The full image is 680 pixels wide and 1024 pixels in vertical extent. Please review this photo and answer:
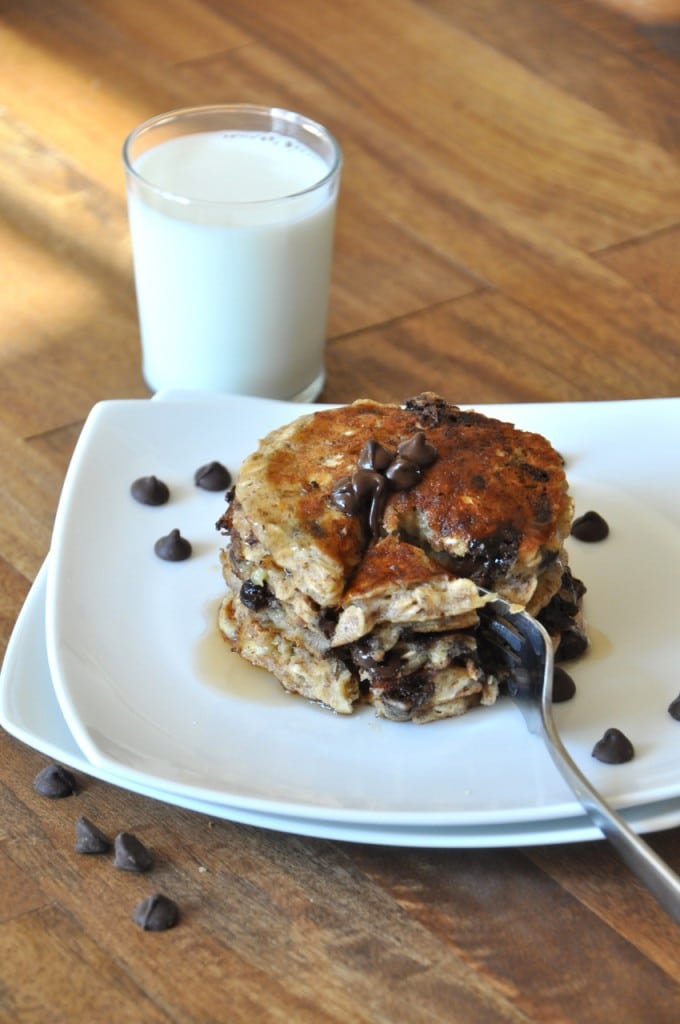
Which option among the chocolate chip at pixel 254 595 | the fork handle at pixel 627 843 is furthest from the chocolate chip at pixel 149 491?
the fork handle at pixel 627 843

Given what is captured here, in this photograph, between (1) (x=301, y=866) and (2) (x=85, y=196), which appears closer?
(1) (x=301, y=866)

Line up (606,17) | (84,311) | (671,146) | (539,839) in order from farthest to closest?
(606,17) < (671,146) < (84,311) < (539,839)

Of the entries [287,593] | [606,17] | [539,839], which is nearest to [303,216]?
[287,593]

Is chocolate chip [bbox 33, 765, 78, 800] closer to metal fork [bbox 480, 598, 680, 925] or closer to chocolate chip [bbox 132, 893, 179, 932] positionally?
chocolate chip [bbox 132, 893, 179, 932]

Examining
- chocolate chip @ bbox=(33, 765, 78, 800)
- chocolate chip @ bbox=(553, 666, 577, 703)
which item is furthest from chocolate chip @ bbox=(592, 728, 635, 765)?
chocolate chip @ bbox=(33, 765, 78, 800)

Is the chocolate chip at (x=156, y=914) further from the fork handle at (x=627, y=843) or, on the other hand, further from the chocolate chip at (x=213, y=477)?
the chocolate chip at (x=213, y=477)

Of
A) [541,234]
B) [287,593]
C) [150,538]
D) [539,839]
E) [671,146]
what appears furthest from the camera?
[671,146]

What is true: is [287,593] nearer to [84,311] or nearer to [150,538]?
[150,538]

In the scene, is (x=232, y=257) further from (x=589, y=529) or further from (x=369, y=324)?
(x=589, y=529)
